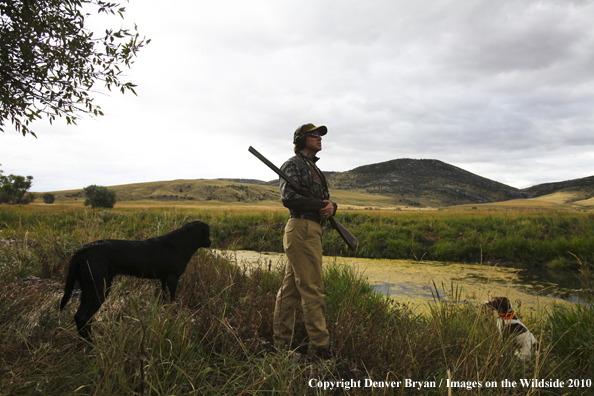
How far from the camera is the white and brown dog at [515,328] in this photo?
3.38 metres

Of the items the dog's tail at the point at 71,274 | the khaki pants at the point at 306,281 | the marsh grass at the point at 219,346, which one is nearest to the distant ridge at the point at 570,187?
the marsh grass at the point at 219,346

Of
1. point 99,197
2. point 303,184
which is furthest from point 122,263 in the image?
point 99,197

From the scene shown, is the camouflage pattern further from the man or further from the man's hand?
the man's hand

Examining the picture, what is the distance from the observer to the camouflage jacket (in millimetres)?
3176

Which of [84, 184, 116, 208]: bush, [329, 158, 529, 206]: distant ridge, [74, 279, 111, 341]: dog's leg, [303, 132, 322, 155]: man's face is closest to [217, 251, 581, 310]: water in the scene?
[303, 132, 322, 155]: man's face

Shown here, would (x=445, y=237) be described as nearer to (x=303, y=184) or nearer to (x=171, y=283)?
(x=303, y=184)

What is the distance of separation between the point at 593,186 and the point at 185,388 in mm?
141669

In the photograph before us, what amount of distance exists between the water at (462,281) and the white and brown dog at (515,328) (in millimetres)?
2434

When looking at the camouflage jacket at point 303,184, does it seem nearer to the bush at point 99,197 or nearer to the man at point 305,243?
the man at point 305,243

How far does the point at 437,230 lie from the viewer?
1438 centimetres

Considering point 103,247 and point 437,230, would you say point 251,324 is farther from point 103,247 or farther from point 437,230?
point 437,230

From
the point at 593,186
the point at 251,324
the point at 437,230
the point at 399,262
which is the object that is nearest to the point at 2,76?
the point at 251,324

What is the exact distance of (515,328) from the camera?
3.62 m

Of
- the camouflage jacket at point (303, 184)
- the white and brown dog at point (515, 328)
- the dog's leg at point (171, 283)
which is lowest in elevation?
the white and brown dog at point (515, 328)
